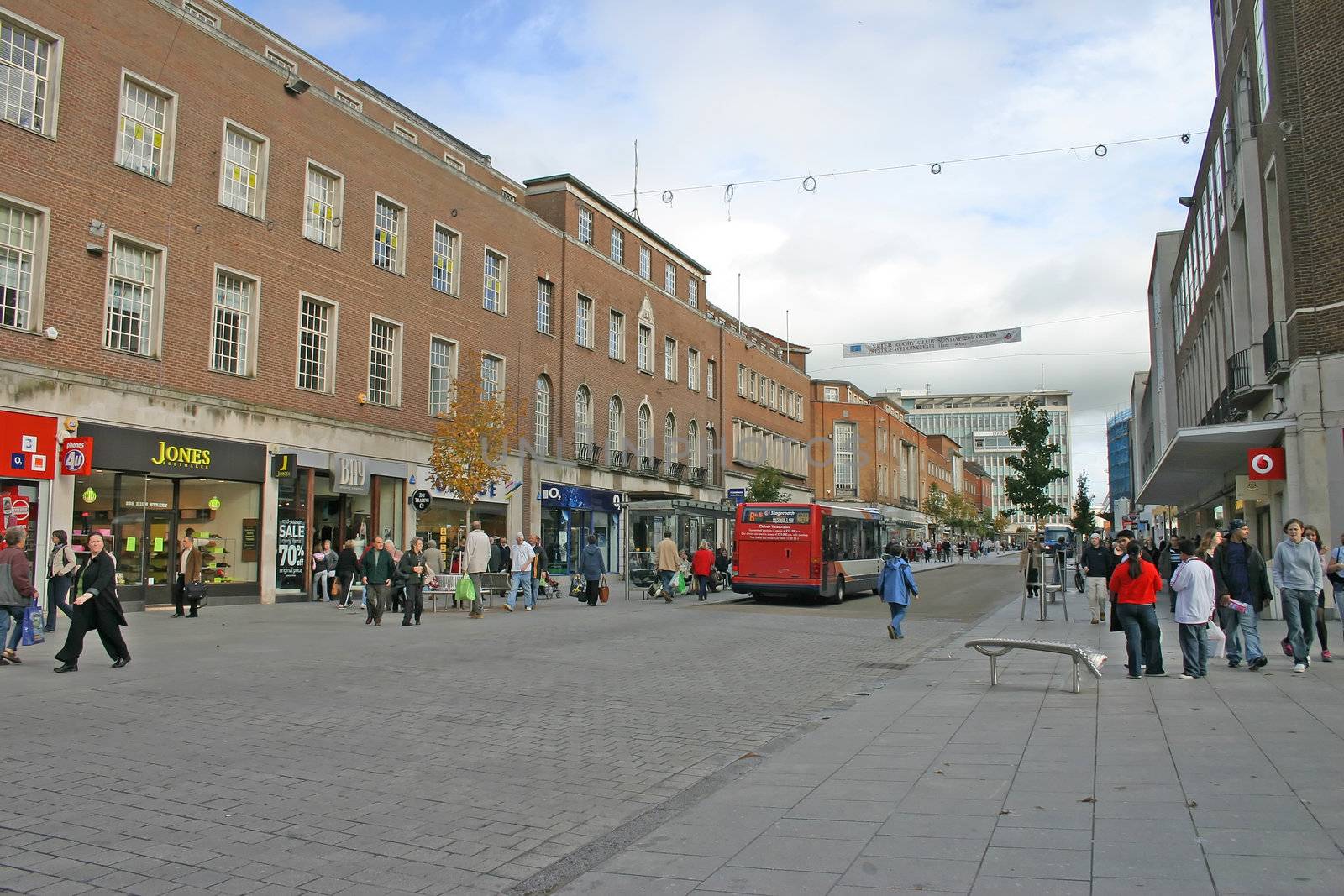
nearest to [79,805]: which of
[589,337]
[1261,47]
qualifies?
[1261,47]

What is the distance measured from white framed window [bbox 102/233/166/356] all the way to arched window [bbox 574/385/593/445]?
19.9 meters

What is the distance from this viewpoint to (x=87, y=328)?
70.2 feet

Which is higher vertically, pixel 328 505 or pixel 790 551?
pixel 328 505

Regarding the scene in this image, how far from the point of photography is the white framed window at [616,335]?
146ft

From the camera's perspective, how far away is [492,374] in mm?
36094

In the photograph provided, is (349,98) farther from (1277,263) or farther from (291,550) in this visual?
(1277,263)

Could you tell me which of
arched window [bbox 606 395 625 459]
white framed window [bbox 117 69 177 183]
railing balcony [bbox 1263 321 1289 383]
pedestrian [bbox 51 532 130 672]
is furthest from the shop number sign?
A: railing balcony [bbox 1263 321 1289 383]

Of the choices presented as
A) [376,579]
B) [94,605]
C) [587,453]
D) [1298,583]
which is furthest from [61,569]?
[587,453]

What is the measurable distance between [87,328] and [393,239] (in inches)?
446

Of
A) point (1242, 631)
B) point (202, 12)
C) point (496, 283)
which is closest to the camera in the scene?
point (1242, 631)

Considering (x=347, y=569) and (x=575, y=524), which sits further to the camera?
(x=575, y=524)

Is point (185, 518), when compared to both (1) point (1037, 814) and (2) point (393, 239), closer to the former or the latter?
(2) point (393, 239)

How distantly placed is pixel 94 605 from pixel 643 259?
128ft

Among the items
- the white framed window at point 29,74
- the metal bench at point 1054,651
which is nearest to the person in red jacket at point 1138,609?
the metal bench at point 1054,651
